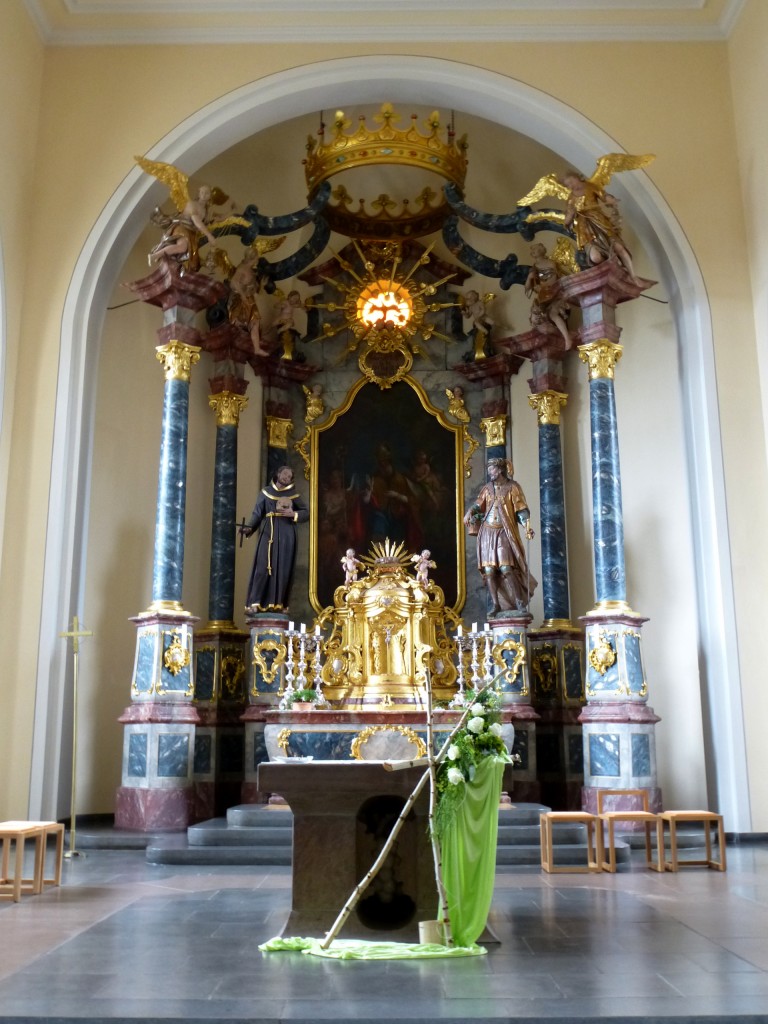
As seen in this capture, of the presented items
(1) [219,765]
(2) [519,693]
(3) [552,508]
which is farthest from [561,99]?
(1) [219,765]

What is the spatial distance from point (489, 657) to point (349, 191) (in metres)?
6.39

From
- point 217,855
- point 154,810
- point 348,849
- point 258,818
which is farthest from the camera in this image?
point 154,810

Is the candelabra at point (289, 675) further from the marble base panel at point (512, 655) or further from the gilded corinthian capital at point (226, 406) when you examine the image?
the gilded corinthian capital at point (226, 406)

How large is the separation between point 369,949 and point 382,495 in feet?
26.5

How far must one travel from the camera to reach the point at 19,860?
6445 millimetres

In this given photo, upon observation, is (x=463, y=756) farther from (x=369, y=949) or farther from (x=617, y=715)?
(x=617, y=715)

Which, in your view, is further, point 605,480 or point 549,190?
point 549,190

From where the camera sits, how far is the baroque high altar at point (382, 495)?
9852 millimetres

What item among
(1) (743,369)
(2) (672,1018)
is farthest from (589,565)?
(2) (672,1018)

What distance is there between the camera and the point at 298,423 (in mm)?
13039

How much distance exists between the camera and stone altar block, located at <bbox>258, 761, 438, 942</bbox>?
17.7 feet

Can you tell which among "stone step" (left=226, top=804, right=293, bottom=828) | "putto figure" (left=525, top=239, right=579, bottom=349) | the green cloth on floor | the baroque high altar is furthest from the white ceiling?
the green cloth on floor

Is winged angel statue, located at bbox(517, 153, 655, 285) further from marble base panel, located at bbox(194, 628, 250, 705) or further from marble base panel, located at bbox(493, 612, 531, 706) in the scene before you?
marble base panel, located at bbox(194, 628, 250, 705)

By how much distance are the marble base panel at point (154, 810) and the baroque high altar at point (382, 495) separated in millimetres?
20
